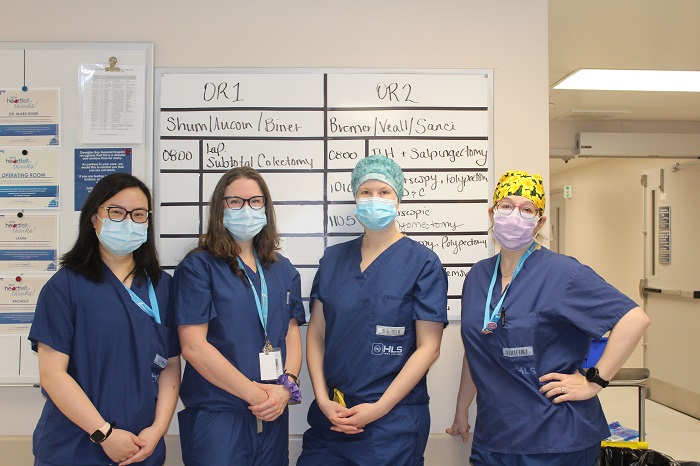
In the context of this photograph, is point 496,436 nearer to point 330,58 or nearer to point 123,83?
point 330,58

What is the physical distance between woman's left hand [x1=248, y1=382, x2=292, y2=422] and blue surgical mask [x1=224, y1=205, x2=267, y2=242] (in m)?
0.52

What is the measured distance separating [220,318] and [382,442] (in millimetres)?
690

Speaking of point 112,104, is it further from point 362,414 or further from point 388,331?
point 362,414

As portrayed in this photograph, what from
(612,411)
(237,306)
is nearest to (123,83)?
(237,306)

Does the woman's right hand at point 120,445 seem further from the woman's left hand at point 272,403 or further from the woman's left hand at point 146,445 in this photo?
the woman's left hand at point 272,403

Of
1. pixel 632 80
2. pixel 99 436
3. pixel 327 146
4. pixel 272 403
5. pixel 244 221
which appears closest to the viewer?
pixel 99 436

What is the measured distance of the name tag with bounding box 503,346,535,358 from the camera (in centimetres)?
174

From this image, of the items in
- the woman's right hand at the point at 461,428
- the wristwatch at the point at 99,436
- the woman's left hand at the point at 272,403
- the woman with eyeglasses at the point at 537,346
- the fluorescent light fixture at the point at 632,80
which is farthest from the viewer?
the fluorescent light fixture at the point at 632,80

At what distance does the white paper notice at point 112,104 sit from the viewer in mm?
2383

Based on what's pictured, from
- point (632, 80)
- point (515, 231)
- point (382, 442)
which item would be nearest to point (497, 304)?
point (515, 231)

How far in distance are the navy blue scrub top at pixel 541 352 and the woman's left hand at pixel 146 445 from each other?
106 cm

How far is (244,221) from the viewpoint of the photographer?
1.91 metres

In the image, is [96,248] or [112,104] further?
[112,104]

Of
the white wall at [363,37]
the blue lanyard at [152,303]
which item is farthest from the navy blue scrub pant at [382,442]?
the blue lanyard at [152,303]
